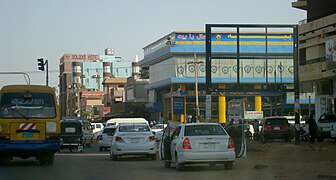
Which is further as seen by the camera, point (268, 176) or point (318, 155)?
point (318, 155)

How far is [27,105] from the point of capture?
2166 centimetres

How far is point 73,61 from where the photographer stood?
166375 mm

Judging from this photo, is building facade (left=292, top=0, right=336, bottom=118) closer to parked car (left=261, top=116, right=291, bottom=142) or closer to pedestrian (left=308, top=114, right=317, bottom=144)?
parked car (left=261, top=116, right=291, bottom=142)

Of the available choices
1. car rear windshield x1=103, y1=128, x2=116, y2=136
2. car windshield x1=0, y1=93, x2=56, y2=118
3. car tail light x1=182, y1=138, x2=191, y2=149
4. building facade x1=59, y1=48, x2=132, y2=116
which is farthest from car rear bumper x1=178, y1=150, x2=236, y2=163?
building facade x1=59, y1=48, x2=132, y2=116

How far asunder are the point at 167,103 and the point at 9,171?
73.0m

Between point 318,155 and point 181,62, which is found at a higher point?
point 181,62

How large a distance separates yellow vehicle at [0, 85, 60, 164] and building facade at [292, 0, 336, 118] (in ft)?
69.6

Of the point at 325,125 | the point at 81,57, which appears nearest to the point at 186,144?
the point at 325,125

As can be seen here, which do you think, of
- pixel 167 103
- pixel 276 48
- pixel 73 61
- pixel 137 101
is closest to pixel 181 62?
pixel 167 103

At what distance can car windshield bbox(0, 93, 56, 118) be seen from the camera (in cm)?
2134

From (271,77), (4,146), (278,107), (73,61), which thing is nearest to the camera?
(4,146)

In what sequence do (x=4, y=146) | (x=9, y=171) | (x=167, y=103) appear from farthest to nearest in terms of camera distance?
(x=167, y=103), (x=4, y=146), (x=9, y=171)

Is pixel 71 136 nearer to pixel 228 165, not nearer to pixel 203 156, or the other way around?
pixel 228 165

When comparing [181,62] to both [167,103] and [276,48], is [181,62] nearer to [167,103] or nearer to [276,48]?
[167,103]
